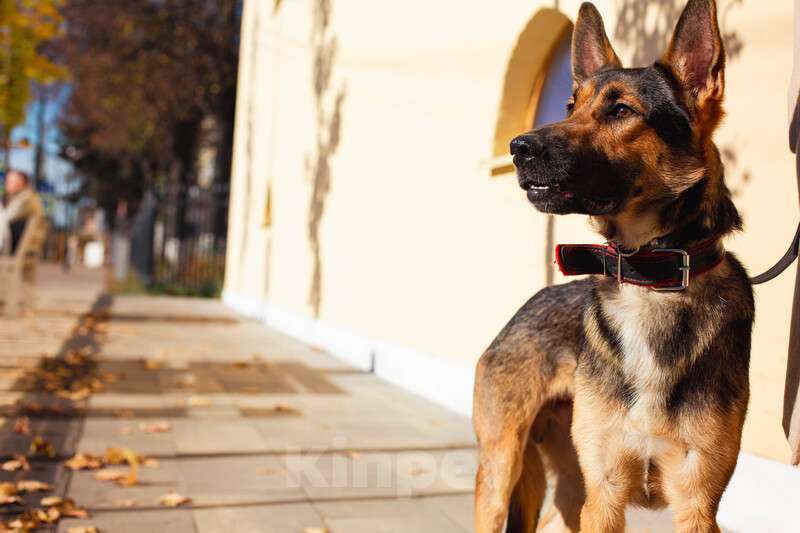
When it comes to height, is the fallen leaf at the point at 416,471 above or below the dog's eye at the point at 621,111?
below

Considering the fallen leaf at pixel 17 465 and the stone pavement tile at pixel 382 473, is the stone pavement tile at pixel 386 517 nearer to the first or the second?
the stone pavement tile at pixel 382 473

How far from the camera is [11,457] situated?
483 cm

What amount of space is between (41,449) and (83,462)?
409 millimetres

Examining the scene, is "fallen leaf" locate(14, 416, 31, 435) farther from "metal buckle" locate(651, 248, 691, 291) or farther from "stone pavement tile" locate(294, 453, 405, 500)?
"metal buckle" locate(651, 248, 691, 291)

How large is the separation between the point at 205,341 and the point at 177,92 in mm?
16152

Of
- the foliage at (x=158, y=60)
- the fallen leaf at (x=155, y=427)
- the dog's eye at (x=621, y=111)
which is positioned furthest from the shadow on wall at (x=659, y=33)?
the foliage at (x=158, y=60)

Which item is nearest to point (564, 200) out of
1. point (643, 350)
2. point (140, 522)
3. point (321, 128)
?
point (643, 350)

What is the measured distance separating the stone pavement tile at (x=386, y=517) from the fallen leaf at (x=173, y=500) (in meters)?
0.67

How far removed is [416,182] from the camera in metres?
8.73

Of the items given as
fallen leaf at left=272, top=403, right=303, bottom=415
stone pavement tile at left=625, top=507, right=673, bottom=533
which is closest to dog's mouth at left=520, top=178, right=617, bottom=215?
stone pavement tile at left=625, top=507, right=673, bottom=533

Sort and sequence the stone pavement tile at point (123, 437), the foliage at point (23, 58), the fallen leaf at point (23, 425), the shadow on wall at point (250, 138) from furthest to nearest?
the shadow on wall at point (250, 138), the foliage at point (23, 58), the fallen leaf at point (23, 425), the stone pavement tile at point (123, 437)

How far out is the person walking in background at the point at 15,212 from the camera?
1263 cm

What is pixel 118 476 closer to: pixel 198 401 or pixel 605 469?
pixel 198 401

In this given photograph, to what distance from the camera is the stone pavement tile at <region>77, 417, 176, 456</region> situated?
5250 millimetres
